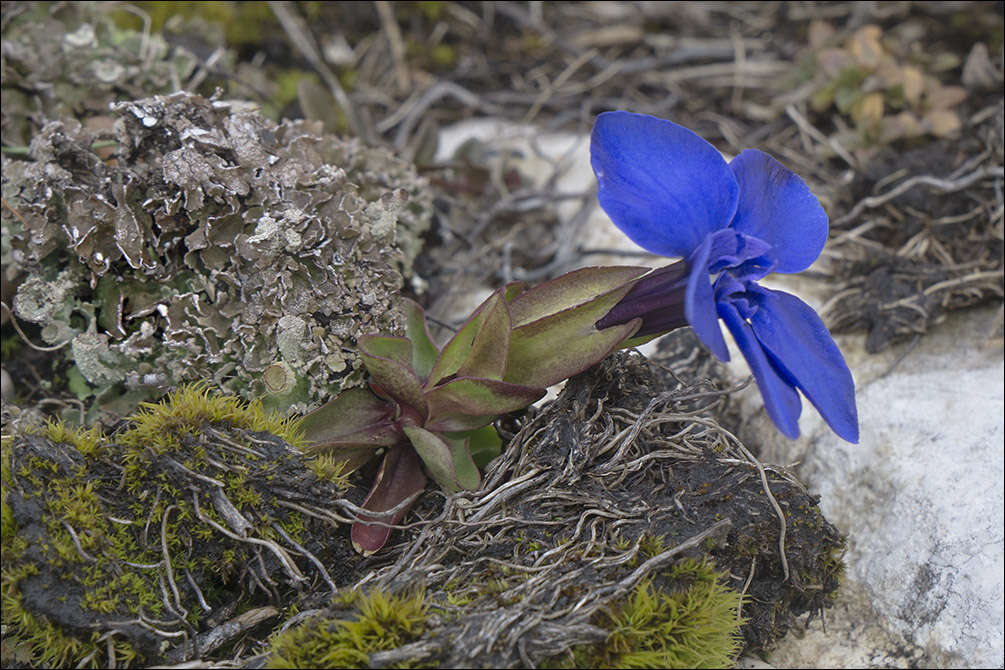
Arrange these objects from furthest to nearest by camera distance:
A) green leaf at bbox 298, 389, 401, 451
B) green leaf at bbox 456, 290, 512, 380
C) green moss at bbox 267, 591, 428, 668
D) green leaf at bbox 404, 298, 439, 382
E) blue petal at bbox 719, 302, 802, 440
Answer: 1. green leaf at bbox 404, 298, 439, 382
2. green leaf at bbox 298, 389, 401, 451
3. green leaf at bbox 456, 290, 512, 380
4. blue petal at bbox 719, 302, 802, 440
5. green moss at bbox 267, 591, 428, 668

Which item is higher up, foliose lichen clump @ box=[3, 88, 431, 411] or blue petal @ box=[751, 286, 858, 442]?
foliose lichen clump @ box=[3, 88, 431, 411]

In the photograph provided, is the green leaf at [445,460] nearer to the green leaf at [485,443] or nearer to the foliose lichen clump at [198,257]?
the green leaf at [485,443]

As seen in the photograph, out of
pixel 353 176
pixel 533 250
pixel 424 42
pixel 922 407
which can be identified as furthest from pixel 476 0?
pixel 922 407

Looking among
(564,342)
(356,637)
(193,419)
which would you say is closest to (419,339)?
(564,342)

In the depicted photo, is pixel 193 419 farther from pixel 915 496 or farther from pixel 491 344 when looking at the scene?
pixel 915 496

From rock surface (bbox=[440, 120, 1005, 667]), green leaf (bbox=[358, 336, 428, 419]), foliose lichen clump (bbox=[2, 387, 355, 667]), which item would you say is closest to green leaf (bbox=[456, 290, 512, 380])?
green leaf (bbox=[358, 336, 428, 419])

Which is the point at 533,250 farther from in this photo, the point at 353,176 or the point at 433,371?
the point at 433,371

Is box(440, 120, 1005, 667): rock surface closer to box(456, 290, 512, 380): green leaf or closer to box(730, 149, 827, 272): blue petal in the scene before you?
box(730, 149, 827, 272): blue petal

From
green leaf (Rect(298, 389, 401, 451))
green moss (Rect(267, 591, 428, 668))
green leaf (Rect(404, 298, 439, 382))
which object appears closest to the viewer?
green moss (Rect(267, 591, 428, 668))
